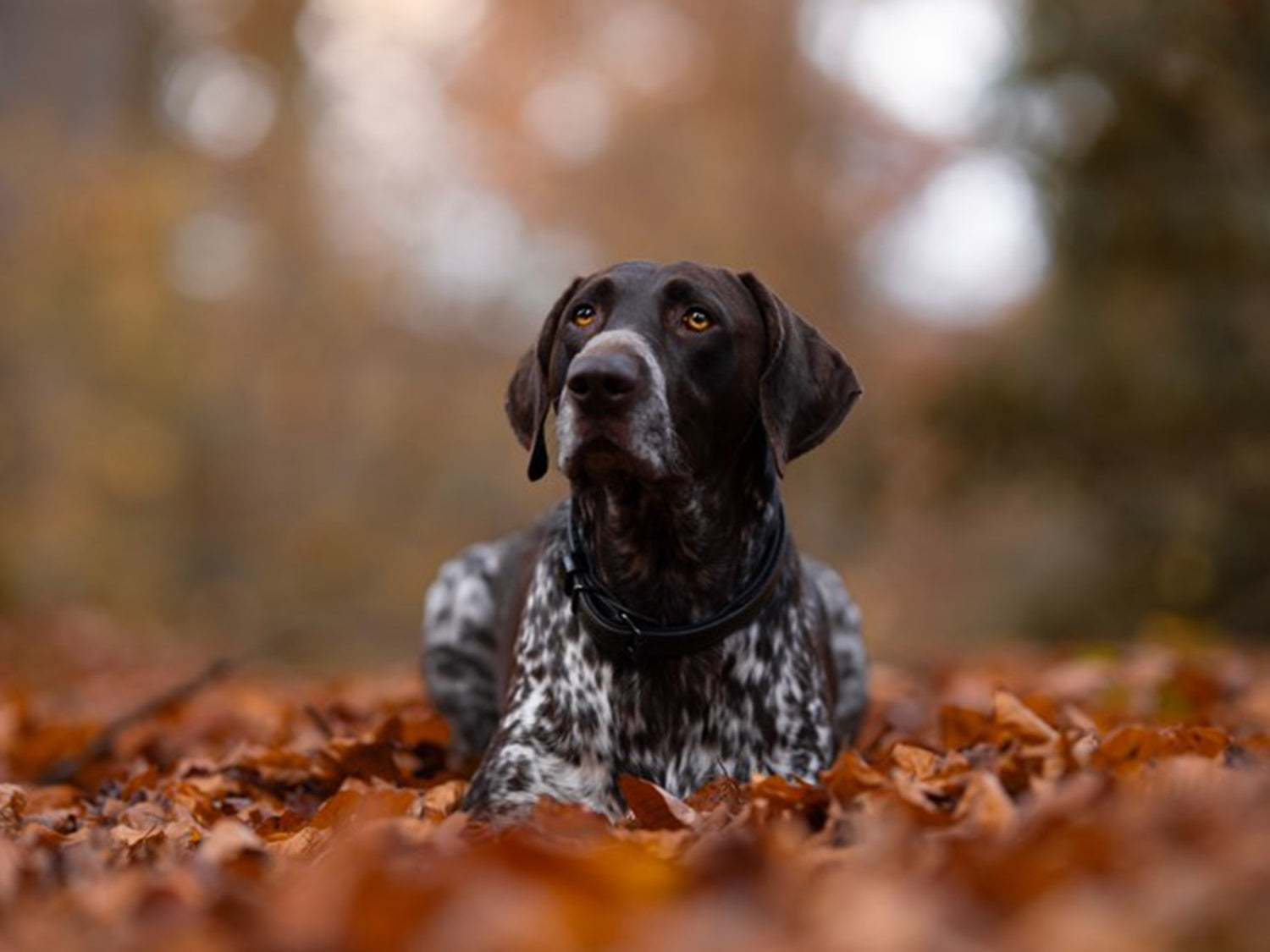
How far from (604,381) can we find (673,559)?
28.8 inches

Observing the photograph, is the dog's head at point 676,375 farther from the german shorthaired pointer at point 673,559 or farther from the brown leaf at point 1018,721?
the brown leaf at point 1018,721

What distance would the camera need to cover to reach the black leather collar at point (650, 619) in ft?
14.4

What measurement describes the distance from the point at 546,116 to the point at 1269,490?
16405mm

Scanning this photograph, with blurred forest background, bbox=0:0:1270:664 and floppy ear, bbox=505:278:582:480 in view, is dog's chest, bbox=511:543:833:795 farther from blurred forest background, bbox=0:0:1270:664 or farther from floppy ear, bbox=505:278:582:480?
blurred forest background, bbox=0:0:1270:664

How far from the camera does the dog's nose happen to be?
4020 millimetres

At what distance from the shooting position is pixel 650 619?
4477 mm

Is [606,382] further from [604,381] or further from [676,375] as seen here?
[676,375]

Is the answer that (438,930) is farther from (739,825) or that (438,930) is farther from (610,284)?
(610,284)

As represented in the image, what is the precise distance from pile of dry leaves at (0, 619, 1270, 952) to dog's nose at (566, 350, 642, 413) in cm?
100

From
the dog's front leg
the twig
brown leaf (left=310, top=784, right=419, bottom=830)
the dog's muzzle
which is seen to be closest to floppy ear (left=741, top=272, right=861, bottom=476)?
the dog's muzzle

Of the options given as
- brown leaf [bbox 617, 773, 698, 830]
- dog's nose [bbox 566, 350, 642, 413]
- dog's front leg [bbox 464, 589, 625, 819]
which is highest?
dog's nose [bbox 566, 350, 642, 413]

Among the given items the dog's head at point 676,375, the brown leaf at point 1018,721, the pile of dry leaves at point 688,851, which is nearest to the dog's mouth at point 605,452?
the dog's head at point 676,375

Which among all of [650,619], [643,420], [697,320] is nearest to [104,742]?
[650,619]

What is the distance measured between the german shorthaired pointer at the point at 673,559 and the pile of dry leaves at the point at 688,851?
0.35 metres
